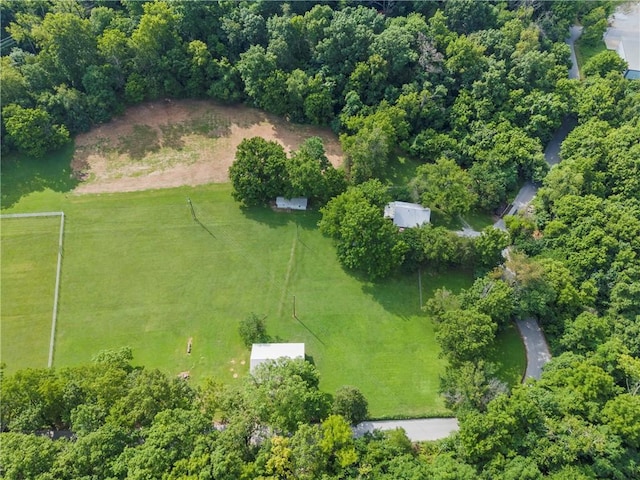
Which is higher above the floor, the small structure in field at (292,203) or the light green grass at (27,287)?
the small structure in field at (292,203)

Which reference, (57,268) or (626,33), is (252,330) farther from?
(626,33)

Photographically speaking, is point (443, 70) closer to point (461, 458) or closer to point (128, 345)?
point (461, 458)

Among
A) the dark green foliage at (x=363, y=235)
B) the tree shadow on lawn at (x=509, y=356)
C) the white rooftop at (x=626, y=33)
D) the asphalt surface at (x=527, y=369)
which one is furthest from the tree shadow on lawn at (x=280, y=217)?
the white rooftop at (x=626, y=33)

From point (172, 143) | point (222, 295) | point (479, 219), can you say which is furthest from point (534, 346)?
point (172, 143)

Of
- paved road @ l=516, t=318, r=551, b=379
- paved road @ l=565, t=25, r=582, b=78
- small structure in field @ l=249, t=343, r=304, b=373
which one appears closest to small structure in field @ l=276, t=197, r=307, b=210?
small structure in field @ l=249, t=343, r=304, b=373

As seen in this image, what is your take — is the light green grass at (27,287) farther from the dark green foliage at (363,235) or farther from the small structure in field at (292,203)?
the dark green foliage at (363,235)
